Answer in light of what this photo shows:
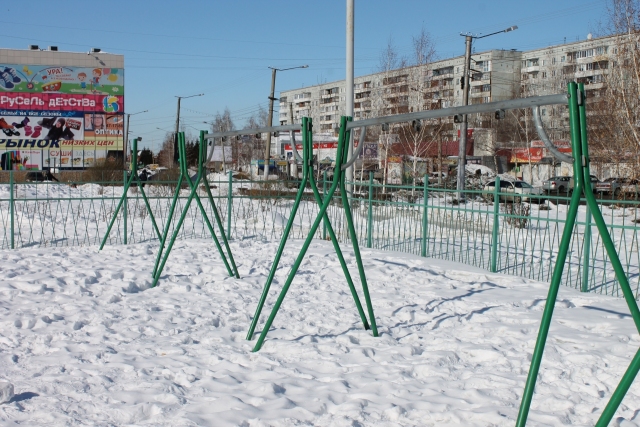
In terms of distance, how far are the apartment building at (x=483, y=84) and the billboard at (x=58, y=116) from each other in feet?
42.2

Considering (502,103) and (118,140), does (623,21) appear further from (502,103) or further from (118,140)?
(118,140)

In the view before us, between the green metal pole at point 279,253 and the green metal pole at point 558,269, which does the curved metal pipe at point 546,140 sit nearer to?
the green metal pole at point 558,269

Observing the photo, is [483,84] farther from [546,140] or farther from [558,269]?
[558,269]

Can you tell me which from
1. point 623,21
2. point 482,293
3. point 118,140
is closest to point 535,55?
point 118,140

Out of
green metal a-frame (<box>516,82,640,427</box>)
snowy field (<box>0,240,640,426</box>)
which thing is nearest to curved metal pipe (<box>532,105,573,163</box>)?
green metal a-frame (<box>516,82,640,427</box>)

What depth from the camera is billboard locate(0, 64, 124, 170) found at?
4191 centimetres

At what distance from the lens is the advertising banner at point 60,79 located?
42500mm

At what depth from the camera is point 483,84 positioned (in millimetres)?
57750

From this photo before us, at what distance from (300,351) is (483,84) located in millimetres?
56418

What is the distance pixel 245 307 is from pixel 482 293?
2652mm

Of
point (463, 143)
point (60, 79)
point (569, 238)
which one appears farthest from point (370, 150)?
point (569, 238)

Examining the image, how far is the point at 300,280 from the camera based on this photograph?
7.70 m

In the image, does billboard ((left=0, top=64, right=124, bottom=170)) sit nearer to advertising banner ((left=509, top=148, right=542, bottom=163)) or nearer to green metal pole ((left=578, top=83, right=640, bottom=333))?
advertising banner ((left=509, top=148, right=542, bottom=163))

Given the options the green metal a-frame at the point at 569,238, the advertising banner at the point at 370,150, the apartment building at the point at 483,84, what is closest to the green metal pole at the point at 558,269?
the green metal a-frame at the point at 569,238
